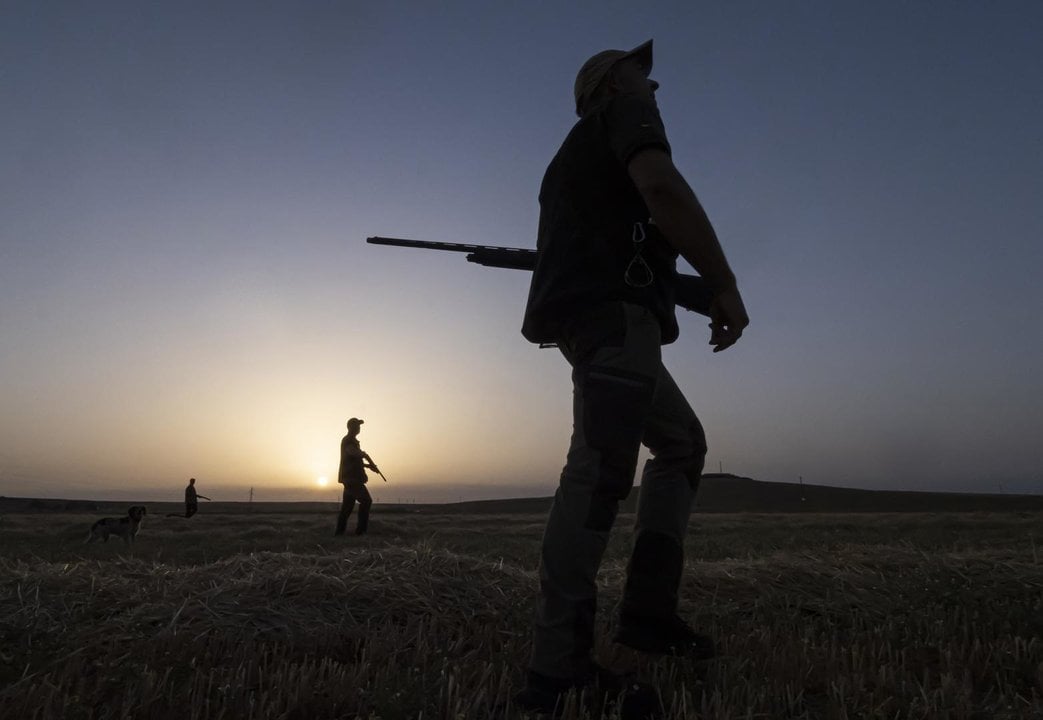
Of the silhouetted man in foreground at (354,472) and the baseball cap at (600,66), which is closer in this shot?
the baseball cap at (600,66)

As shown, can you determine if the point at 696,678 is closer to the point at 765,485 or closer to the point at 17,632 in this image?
the point at 17,632

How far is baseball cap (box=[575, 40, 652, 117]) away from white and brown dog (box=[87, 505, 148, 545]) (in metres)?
13.1

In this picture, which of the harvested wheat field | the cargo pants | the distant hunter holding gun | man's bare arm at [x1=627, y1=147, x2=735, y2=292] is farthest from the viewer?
the distant hunter holding gun

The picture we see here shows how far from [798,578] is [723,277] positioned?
2636 millimetres

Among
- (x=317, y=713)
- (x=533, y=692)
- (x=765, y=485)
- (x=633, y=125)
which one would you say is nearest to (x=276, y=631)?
(x=317, y=713)

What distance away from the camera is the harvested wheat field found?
1.87m

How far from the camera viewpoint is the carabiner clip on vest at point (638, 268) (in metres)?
2.21

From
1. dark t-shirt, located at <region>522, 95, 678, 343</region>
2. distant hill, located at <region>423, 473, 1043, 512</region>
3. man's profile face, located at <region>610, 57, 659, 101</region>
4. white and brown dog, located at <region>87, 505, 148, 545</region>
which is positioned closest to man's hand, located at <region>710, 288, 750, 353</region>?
dark t-shirt, located at <region>522, 95, 678, 343</region>

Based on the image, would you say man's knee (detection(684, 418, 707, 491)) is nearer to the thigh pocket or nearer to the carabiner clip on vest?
the thigh pocket

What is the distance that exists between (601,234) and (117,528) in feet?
46.6

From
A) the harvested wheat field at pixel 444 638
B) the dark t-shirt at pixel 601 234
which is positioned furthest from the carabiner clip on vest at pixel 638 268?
the harvested wheat field at pixel 444 638

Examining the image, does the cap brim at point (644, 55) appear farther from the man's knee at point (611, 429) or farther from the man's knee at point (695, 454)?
the man's knee at point (695, 454)

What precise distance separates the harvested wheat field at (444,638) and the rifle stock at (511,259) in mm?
1459

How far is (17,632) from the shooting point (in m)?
2.64
